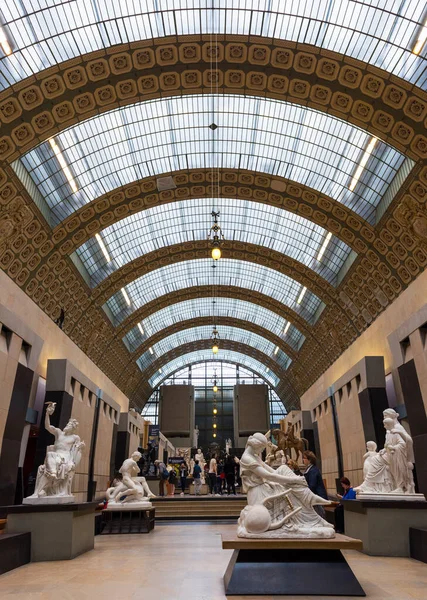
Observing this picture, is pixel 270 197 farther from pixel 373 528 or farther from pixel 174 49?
pixel 373 528

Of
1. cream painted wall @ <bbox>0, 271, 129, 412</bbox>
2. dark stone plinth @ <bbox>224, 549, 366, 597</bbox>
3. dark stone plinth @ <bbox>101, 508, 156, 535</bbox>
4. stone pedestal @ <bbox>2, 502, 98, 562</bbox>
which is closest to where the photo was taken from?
dark stone plinth @ <bbox>224, 549, 366, 597</bbox>

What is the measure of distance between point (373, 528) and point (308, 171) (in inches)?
775

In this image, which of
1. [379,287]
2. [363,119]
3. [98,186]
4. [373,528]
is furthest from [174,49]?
[373,528]

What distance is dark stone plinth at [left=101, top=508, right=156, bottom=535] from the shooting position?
16.0 meters

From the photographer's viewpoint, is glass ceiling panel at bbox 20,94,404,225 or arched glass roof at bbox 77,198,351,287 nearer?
glass ceiling panel at bbox 20,94,404,225


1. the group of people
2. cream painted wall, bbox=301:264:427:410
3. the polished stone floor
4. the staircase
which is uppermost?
cream painted wall, bbox=301:264:427:410

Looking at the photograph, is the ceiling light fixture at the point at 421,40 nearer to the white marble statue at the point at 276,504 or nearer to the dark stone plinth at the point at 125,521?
the white marble statue at the point at 276,504

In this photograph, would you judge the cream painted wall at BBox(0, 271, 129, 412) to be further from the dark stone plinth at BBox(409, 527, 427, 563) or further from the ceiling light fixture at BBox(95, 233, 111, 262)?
the dark stone plinth at BBox(409, 527, 427, 563)

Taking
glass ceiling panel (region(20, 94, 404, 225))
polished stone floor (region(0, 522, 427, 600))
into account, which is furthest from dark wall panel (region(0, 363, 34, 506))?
glass ceiling panel (region(20, 94, 404, 225))

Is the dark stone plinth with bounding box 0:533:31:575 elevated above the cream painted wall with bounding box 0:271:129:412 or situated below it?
below

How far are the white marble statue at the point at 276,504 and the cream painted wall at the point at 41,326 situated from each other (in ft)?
43.9

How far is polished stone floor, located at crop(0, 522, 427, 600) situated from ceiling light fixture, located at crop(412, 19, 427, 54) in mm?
15602

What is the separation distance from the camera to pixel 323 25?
57.7ft

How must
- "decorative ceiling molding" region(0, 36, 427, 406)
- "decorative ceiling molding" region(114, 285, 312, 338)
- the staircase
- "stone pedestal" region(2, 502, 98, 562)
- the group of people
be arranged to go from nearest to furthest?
"stone pedestal" region(2, 502, 98, 562), "decorative ceiling molding" region(0, 36, 427, 406), the staircase, the group of people, "decorative ceiling molding" region(114, 285, 312, 338)
